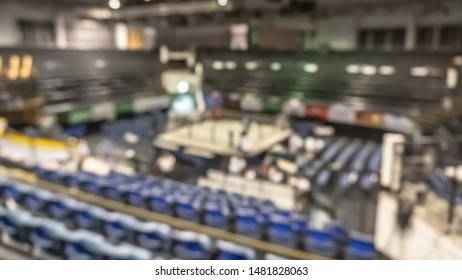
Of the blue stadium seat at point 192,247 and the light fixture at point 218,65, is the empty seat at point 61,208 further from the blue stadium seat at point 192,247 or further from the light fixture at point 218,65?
the light fixture at point 218,65

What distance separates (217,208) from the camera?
363 cm

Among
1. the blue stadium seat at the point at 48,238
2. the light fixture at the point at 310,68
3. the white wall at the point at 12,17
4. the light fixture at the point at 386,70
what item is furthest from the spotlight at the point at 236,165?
the white wall at the point at 12,17

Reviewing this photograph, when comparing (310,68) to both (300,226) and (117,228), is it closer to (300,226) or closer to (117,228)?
(300,226)

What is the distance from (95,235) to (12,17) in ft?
23.8

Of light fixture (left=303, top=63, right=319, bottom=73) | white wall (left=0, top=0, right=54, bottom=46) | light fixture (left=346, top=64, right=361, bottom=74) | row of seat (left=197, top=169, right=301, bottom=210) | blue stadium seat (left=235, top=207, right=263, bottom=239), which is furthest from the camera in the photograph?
light fixture (left=303, top=63, right=319, bottom=73)

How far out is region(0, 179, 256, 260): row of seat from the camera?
2.76m

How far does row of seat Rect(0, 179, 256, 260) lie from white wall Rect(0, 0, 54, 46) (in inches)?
217

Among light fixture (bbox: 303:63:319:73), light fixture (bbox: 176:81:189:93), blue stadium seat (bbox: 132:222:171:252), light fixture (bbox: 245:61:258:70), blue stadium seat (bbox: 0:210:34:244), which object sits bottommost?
blue stadium seat (bbox: 132:222:171:252)

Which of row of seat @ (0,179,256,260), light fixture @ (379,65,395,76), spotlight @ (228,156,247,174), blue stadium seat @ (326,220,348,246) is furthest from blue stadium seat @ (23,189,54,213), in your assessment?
light fixture @ (379,65,395,76)

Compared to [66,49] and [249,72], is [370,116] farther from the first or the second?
[66,49]

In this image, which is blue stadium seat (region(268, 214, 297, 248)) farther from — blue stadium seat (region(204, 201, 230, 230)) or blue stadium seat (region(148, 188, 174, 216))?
blue stadium seat (region(148, 188, 174, 216))

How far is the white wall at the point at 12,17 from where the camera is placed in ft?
25.8

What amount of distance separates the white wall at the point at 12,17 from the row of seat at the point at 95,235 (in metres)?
5.52

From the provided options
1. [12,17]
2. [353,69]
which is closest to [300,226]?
[353,69]
